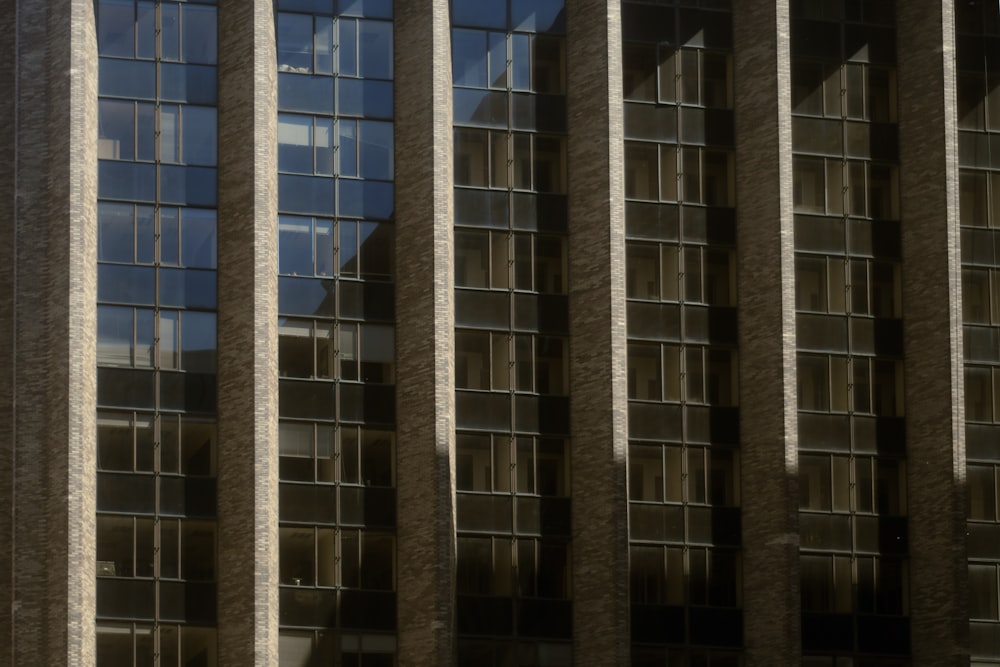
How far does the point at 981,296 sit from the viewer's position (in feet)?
201

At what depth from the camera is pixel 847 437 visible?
59.3m

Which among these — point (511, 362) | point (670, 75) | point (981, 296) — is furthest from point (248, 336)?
point (981, 296)

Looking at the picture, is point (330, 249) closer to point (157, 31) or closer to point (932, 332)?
point (157, 31)

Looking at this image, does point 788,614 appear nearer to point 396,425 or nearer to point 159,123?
point 396,425

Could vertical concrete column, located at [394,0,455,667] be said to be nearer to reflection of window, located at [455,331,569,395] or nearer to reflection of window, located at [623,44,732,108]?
reflection of window, located at [455,331,569,395]

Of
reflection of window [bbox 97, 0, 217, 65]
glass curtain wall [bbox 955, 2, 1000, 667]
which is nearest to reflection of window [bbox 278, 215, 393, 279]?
reflection of window [bbox 97, 0, 217, 65]

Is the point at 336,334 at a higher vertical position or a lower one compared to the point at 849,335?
lower

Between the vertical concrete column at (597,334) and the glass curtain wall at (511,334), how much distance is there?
1.39ft

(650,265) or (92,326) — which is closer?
(92,326)

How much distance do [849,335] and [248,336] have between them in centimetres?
1870

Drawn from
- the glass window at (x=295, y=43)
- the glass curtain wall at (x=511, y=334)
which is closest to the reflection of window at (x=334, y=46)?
the glass window at (x=295, y=43)

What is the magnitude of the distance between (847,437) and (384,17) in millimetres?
18991

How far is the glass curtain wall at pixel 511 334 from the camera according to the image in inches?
2199

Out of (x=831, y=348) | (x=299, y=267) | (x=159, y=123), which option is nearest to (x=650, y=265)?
(x=831, y=348)
